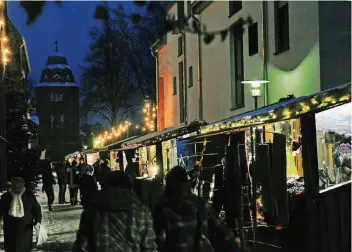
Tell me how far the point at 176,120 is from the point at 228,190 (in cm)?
1678

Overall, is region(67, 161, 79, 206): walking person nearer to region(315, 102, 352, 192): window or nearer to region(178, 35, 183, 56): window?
region(178, 35, 183, 56): window

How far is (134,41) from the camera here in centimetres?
4194

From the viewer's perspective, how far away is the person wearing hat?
847 cm

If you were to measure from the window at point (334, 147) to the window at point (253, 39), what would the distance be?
27.0 feet

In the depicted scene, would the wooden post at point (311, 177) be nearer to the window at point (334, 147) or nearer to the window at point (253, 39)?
the window at point (334, 147)

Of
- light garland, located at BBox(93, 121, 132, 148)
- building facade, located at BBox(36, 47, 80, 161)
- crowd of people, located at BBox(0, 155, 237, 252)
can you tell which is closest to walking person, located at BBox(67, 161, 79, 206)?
light garland, located at BBox(93, 121, 132, 148)

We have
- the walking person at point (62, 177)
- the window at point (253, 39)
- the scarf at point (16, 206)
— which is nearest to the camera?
the scarf at point (16, 206)

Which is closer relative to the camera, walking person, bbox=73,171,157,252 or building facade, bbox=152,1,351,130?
walking person, bbox=73,171,157,252

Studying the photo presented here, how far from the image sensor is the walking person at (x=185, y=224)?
517 cm

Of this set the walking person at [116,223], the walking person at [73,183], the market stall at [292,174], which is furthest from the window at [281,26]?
the walking person at [73,183]

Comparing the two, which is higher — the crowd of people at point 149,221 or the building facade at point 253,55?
the building facade at point 253,55

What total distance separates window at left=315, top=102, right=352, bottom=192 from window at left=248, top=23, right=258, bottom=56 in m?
8.24

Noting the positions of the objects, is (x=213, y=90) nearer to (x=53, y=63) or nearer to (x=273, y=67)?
(x=273, y=67)

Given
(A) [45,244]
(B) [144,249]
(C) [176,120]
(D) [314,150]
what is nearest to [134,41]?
(C) [176,120]
